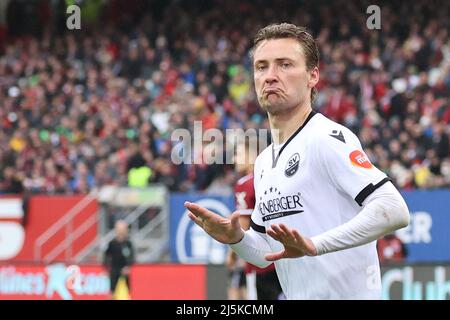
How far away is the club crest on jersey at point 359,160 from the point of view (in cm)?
452

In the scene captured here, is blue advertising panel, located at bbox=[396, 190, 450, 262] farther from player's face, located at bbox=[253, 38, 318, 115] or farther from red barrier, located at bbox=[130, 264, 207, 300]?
player's face, located at bbox=[253, 38, 318, 115]

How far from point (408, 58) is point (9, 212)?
877cm

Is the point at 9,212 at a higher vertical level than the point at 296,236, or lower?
higher

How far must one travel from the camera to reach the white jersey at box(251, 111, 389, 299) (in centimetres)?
457

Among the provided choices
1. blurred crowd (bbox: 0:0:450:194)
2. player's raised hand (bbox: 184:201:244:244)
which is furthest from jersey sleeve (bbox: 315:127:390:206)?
blurred crowd (bbox: 0:0:450:194)

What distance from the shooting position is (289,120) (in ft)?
16.2

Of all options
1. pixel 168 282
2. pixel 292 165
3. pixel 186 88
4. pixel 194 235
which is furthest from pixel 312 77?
pixel 186 88

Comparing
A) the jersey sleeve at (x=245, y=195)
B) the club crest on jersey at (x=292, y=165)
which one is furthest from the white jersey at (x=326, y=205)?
the jersey sleeve at (x=245, y=195)

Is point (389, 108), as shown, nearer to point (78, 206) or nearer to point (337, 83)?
point (337, 83)

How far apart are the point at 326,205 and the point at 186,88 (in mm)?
18047
